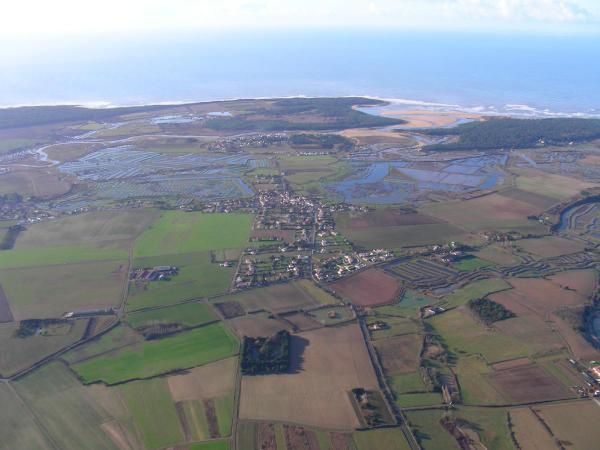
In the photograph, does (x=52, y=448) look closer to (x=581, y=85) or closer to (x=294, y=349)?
(x=294, y=349)

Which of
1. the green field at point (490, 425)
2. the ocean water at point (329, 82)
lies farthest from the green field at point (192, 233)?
the ocean water at point (329, 82)

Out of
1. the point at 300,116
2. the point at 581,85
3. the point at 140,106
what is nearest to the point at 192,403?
the point at 300,116

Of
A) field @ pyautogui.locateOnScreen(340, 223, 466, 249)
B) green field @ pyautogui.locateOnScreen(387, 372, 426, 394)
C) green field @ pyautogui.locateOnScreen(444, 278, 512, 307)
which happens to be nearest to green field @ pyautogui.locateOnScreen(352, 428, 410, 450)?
green field @ pyautogui.locateOnScreen(387, 372, 426, 394)

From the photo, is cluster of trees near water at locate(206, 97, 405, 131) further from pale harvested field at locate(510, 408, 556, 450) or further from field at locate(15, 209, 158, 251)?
pale harvested field at locate(510, 408, 556, 450)

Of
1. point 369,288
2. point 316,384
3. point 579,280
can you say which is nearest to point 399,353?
point 316,384

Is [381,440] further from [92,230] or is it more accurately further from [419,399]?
[92,230]
